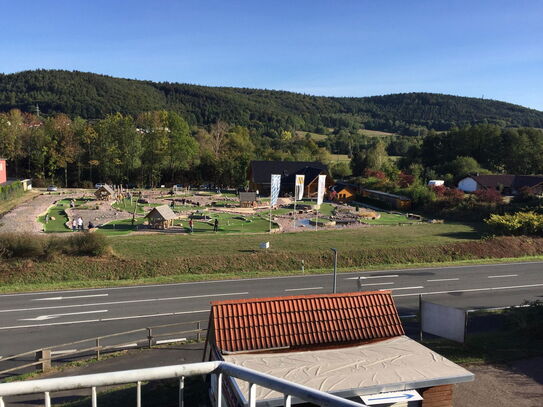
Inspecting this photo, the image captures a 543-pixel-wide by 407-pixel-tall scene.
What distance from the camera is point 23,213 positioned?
45438mm

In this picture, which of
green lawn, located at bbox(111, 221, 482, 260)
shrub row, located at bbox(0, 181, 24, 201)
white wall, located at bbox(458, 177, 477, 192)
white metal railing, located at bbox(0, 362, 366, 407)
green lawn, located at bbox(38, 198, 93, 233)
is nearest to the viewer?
white metal railing, located at bbox(0, 362, 366, 407)

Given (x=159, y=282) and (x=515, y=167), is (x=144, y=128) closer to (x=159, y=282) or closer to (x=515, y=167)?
(x=159, y=282)

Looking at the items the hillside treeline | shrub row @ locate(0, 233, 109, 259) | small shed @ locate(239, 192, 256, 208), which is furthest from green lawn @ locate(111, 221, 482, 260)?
the hillside treeline

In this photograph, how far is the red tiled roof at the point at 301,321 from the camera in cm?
1217

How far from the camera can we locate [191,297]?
23.7 m

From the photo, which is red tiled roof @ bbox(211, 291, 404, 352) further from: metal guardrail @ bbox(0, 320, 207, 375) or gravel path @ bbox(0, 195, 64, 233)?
gravel path @ bbox(0, 195, 64, 233)

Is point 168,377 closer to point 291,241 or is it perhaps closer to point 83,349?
point 83,349

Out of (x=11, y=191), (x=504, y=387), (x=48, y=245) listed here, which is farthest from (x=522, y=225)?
(x=11, y=191)

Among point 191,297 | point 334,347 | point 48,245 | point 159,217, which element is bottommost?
point 191,297

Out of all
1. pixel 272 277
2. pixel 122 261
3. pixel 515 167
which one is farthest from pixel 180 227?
pixel 515 167

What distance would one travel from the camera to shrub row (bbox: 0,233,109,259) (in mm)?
27703

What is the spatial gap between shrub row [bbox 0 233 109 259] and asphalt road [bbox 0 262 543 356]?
14.8 feet

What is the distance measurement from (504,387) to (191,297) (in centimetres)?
1539

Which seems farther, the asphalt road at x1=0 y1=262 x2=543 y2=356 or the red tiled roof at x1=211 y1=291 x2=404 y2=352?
the asphalt road at x1=0 y1=262 x2=543 y2=356
